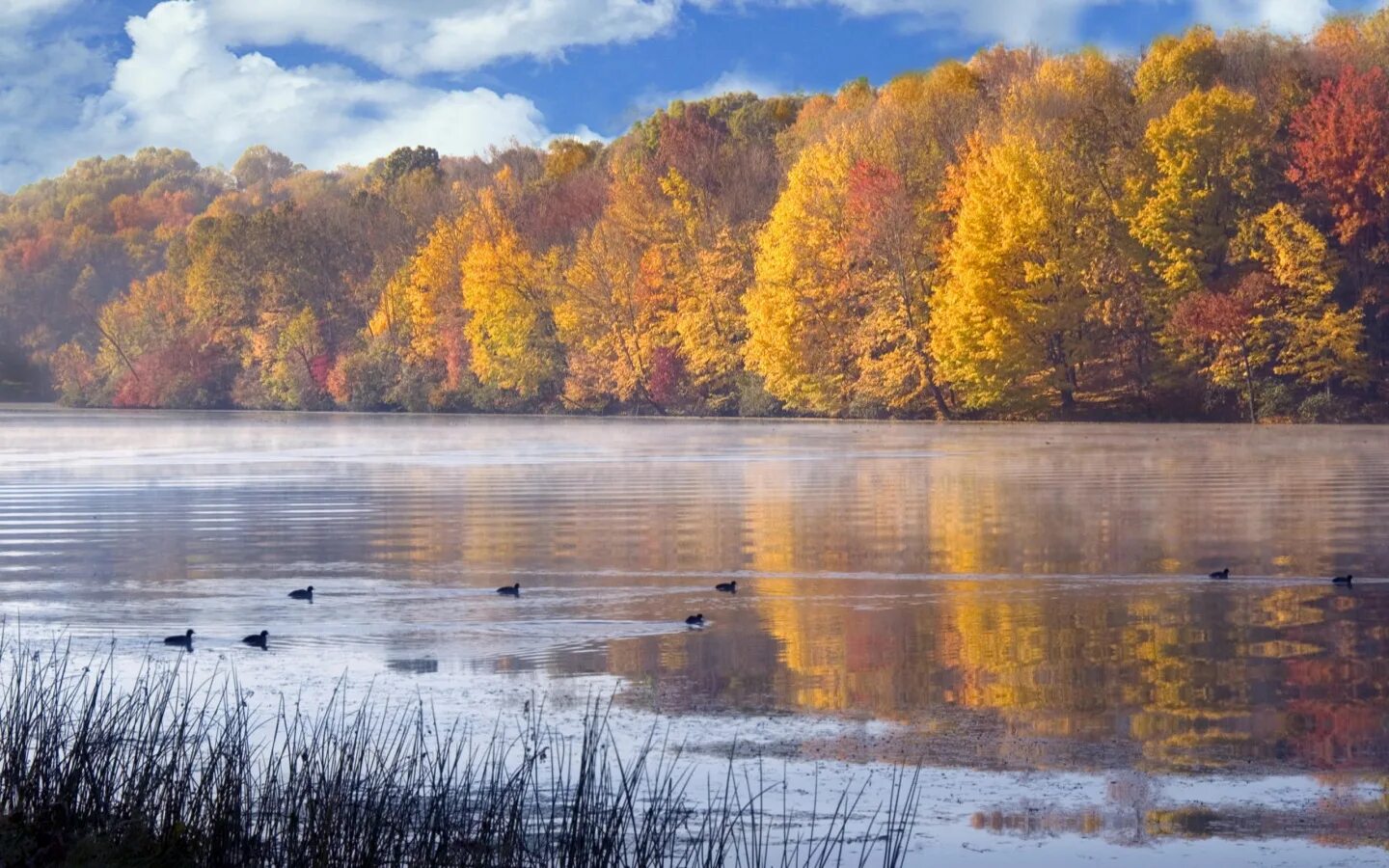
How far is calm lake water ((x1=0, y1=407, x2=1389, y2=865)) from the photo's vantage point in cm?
913

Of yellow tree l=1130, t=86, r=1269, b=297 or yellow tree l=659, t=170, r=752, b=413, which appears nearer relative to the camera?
yellow tree l=1130, t=86, r=1269, b=297

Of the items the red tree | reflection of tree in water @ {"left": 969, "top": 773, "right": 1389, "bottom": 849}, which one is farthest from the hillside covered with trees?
reflection of tree in water @ {"left": 969, "top": 773, "right": 1389, "bottom": 849}

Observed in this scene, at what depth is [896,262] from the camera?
7462 cm

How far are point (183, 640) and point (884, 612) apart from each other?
17.7 ft

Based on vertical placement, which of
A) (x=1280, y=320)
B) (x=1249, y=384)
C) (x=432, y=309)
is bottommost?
(x=1249, y=384)

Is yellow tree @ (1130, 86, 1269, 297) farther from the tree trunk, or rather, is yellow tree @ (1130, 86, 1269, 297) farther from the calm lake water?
the calm lake water

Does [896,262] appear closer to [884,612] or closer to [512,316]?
[512,316]

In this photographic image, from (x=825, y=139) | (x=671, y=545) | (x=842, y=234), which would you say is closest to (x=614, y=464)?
(x=671, y=545)

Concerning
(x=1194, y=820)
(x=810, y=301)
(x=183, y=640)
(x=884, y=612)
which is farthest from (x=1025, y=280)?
(x=1194, y=820)

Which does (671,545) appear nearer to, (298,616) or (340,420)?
(298,616)

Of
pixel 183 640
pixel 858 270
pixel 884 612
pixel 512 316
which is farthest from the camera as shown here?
pixel 512 316

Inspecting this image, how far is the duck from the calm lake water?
0.51 ft

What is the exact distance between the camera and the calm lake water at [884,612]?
9.13 m

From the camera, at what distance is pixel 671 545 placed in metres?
20.8
